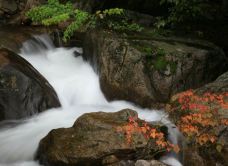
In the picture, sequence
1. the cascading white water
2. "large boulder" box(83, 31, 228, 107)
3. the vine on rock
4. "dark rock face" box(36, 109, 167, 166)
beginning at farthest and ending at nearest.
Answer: "large boulder" box(83, 31, 228, 107) < the cascading white water < the vine on rock < "dark rock face" box(36, 109, 167, 166)

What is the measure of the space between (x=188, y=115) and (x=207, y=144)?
711 mm

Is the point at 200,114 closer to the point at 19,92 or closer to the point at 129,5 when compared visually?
the point at 19,92

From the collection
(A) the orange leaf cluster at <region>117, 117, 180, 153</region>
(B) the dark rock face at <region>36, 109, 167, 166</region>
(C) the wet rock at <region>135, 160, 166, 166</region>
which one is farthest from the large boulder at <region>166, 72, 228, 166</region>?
(B) the dark rock face at <region>36, 109, 167, 166</region>

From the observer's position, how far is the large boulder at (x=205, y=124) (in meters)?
6.21

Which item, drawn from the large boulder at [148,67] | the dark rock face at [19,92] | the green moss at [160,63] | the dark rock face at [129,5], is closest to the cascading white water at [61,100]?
the dark rock face at [19,92]

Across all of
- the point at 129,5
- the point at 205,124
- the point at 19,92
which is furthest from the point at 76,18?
the point at 205,124

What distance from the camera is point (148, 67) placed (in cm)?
880

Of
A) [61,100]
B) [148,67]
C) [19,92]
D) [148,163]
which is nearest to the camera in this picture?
[148,163]

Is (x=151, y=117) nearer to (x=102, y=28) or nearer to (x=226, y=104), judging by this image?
(x=226, y=104)

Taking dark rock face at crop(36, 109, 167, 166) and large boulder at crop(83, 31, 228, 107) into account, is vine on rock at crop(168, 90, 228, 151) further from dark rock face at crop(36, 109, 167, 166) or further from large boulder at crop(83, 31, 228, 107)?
large boulder at crop(83, 31, 228, 107)

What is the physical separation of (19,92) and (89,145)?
2.35 metres

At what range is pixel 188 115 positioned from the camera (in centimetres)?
676

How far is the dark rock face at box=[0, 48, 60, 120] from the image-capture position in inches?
295

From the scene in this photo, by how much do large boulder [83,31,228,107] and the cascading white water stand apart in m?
0.37
